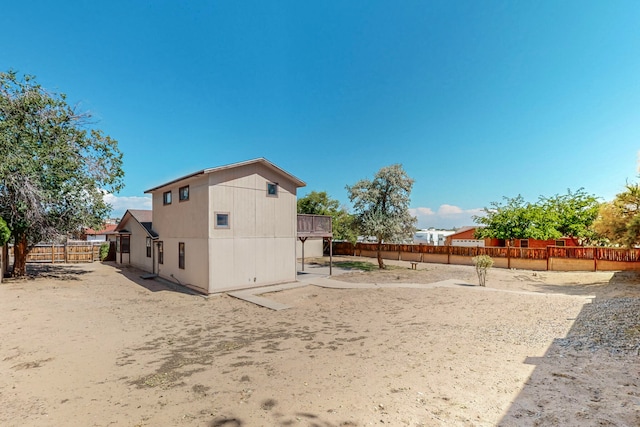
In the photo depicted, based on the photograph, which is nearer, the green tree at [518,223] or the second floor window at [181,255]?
the second floor window at [181,255]

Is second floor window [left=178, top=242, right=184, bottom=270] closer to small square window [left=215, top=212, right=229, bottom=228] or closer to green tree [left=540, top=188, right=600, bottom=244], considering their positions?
small square window [left=215, top=212, right=229, bottom=228]

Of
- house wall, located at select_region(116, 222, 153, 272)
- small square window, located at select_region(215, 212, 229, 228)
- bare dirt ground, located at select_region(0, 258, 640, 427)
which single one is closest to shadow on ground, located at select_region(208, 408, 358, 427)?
bare dirt ground, located at select_region(0, 258, 640, 427)

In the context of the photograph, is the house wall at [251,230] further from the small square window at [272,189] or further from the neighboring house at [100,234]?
the neighboring house at [100,234]

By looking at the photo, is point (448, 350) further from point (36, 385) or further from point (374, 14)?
point (374, 14)

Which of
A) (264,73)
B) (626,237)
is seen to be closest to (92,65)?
(264,73)

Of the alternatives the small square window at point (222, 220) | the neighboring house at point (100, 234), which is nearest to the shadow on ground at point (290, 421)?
the small square window at point (222, 220)

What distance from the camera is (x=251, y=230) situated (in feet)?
44.3

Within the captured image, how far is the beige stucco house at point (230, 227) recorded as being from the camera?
1245 cm

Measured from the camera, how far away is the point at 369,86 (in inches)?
709

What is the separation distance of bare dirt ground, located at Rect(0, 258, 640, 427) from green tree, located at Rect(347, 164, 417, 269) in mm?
8485

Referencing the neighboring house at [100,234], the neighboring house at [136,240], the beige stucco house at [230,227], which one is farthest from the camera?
the neighboring house at [100,234]

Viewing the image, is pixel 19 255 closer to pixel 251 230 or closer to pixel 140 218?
pixel 140 218

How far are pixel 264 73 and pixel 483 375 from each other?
715 inches

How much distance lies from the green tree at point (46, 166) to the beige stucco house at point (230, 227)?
12.6 feet
